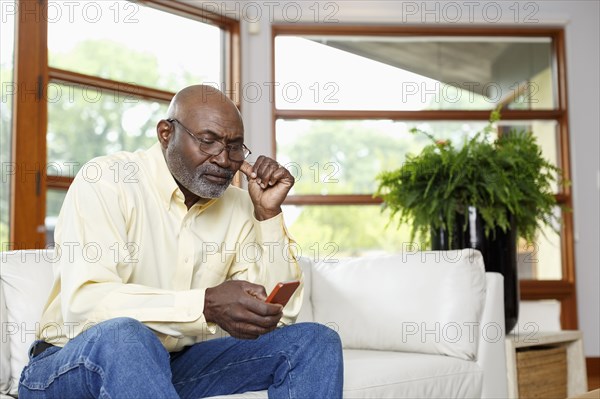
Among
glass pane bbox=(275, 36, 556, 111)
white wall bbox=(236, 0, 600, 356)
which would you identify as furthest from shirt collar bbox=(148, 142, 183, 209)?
glass pane bbox=(275, 36, 556, 111)

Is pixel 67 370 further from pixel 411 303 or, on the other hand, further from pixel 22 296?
pixel 411 303

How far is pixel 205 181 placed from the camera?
2070 mm

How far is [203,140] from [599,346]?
350cm

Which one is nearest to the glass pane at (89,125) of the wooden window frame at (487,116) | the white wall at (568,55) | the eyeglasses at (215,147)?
the white wall at (568,55)

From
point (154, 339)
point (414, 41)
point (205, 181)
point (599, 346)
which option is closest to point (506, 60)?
point (414, 41)

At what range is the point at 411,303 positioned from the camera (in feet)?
9.42

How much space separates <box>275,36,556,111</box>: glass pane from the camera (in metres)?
4.81

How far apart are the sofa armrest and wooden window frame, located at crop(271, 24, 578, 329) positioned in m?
1.91

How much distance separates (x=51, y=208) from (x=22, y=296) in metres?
1.53

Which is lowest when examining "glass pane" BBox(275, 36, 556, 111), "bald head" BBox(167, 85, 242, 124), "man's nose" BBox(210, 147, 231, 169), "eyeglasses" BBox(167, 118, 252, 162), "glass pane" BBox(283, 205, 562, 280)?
"glass pane" BBox(283, 205, 562, 280)

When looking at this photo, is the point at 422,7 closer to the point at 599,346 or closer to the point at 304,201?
the point at 304,201

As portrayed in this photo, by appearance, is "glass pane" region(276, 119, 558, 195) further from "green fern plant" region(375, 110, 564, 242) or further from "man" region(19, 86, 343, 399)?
"man" region(19, 86, 343, 399)

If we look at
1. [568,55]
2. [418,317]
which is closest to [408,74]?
[568,55]

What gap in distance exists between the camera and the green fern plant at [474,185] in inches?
130
